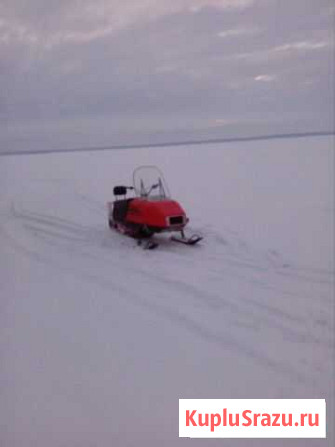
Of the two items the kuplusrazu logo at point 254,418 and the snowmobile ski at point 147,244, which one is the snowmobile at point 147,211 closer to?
the snowmobile ski at point 147,244

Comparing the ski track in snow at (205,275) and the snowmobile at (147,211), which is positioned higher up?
the snowmobile at (147,211)

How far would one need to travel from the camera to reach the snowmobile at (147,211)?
4.97 feet

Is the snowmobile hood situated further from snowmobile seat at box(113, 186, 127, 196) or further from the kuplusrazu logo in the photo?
the kuplusrazu logo

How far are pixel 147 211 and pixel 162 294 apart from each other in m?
0.25

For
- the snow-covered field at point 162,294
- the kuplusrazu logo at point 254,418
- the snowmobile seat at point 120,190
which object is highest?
the snowmobile seat at point 120,190

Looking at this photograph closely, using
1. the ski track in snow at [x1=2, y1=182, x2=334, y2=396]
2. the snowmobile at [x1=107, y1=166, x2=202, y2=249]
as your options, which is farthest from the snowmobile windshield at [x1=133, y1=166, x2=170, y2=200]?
the ski track in snow at [x1=2, y1=182, x2=334, y2=396]

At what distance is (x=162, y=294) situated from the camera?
59.1 inches

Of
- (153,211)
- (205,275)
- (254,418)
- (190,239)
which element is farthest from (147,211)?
(254,418)

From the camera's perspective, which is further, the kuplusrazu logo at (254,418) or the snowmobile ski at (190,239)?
the snowmobile ski at (190,239)

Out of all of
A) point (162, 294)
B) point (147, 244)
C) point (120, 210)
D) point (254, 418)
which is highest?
point (120, 210)

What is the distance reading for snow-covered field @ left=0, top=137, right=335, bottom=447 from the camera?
1447mm

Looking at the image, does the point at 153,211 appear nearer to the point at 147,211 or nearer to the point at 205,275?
the point at 147,211

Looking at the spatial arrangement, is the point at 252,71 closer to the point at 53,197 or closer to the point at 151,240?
the point at 151,240

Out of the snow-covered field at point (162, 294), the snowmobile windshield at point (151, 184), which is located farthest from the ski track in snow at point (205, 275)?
the snowmobile windshield at point (151, 184)
